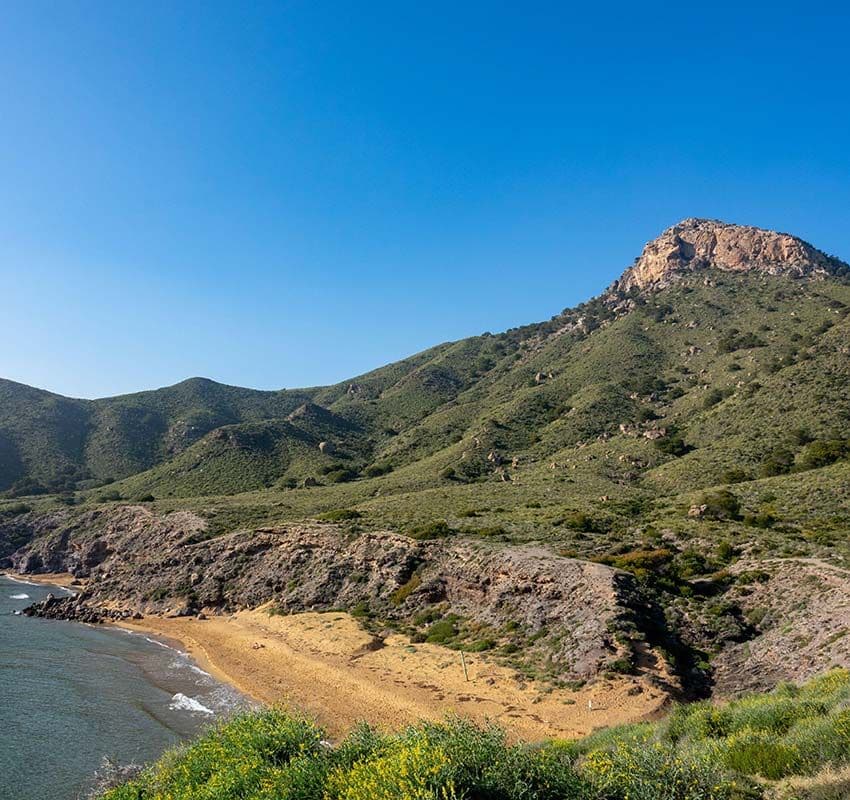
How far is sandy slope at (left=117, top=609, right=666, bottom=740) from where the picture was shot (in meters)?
22.0

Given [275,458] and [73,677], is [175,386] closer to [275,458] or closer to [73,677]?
[275,458]

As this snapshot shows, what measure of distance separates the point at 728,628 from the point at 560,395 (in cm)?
6595

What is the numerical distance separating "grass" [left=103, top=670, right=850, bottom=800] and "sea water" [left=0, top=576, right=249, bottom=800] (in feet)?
34.2

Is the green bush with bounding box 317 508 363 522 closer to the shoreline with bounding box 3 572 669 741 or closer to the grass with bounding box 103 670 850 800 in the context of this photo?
the shoreline with bounding box 3 572 669 741

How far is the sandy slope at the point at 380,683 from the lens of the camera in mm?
21969

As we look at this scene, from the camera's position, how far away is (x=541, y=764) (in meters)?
8.92

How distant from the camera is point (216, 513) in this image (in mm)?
62156

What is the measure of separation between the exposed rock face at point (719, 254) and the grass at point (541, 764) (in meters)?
130

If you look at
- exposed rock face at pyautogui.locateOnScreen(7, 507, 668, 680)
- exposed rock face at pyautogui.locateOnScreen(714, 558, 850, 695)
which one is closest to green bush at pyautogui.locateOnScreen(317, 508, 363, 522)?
exposed rock face at pyautogui.locateOnScreen(7, 507, 668, 680)

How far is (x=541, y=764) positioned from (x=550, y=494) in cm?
4656

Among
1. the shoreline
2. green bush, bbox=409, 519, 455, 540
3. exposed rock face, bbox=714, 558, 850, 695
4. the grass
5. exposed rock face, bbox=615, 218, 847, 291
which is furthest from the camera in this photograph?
exposed rock face, bbox=615, 218, 847, 291

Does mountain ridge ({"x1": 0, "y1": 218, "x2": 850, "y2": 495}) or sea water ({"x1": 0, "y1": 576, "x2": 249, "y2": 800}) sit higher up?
mountain ridge ({"x1": 0, "y1": 218, "x2": 850, "y2": 495})

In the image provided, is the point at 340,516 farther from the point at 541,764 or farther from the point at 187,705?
the point at 541,764

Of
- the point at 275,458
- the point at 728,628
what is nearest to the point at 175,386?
the point at 275,458
